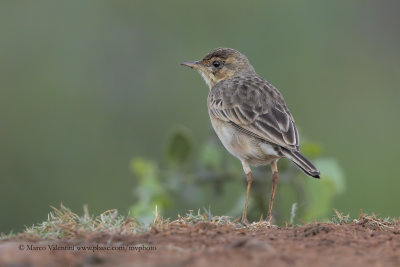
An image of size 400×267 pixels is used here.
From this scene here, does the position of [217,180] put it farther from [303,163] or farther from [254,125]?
[303,163]

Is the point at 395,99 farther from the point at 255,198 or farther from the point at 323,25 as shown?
the point at 255,198

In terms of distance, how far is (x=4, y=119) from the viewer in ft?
54.4

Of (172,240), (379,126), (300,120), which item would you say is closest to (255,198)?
(172,240)

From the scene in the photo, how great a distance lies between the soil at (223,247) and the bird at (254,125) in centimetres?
171

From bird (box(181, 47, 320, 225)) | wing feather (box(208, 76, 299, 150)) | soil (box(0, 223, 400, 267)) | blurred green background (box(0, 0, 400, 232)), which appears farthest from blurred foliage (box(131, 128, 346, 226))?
blurred green background (box(0, 0, 400, 232))

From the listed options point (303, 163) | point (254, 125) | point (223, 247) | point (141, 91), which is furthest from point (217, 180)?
point (141, 91)

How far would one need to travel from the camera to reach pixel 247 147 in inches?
333

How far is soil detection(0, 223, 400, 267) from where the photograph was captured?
15.2ft

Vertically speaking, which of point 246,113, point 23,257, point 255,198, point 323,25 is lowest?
point 23,257

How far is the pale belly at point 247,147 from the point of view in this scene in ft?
27.3

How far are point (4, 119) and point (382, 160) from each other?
29.0ft

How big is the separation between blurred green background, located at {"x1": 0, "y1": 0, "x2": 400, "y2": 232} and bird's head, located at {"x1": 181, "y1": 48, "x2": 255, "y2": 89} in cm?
545

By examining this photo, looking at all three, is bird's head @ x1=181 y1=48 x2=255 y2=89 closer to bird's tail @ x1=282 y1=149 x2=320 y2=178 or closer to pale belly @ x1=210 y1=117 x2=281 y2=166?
pale belly @ x1=210 y1=117 x2=281 y2=166

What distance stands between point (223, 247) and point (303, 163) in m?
2.66
